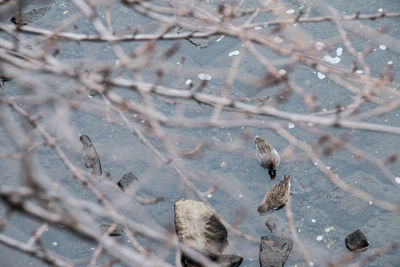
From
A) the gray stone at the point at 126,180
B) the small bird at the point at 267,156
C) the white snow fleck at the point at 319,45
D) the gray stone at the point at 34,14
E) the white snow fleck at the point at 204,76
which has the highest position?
the white snow fleck at the point at 319,45

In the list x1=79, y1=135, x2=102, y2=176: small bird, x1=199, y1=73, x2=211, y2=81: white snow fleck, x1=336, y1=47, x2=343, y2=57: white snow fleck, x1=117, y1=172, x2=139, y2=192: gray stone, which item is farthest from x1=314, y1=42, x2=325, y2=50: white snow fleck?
x1=79, y1=135, x2=102, y2=176: small bird

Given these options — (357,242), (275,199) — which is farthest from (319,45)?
(357,242)

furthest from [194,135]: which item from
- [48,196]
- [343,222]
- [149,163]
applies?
[48,196]

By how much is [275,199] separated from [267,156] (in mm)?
324

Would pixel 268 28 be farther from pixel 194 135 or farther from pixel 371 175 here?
pixel 371 175

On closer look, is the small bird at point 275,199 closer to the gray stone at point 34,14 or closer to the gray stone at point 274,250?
the gray stone at point 274,250

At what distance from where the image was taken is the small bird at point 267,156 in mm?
3371

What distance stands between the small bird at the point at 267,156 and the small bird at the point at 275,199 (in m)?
0.16

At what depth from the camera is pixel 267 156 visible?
337 cm

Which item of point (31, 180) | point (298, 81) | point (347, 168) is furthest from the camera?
point (298, 81)

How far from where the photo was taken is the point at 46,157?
140 inches

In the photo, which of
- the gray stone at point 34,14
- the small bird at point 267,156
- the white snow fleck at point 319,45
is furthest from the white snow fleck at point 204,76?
the gray stone at point 34,14

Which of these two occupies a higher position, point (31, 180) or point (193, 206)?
point (31, 180)

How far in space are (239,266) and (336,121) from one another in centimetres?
159
